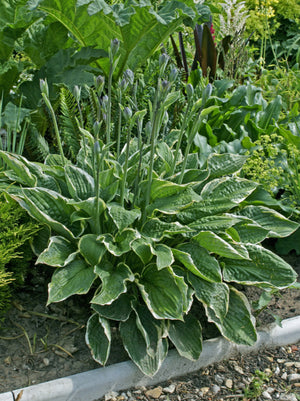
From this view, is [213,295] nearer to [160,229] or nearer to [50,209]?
[160,229]

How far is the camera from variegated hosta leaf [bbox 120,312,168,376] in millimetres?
2293

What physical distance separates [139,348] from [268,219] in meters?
1.13

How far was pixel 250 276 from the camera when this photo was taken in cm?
263

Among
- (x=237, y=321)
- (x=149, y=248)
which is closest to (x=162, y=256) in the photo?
(x=149, y=248)

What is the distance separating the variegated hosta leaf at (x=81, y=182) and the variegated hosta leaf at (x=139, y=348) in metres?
0.68

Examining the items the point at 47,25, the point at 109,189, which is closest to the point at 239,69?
the point at 47,25

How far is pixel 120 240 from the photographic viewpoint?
8.08 feet

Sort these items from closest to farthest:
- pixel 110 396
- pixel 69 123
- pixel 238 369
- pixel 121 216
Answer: pixel 110 396 < pixel 121 216 < pixel 238 369 < pixel 69 123

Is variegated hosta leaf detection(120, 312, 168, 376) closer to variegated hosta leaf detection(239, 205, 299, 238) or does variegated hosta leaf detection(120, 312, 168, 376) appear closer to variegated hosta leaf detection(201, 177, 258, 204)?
variegated hosta leaf detection(201, 177, 258, 204)

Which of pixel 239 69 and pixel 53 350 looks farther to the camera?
pixel 239 69

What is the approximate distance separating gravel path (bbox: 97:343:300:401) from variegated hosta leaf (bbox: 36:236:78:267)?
2.14ft

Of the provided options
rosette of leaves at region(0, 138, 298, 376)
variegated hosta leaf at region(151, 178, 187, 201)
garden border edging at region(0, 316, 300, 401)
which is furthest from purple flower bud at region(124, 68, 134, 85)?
garden border edging at region(0, 316, 300, 401)

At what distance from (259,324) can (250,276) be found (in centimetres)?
30

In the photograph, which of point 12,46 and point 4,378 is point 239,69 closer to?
point 12,46
